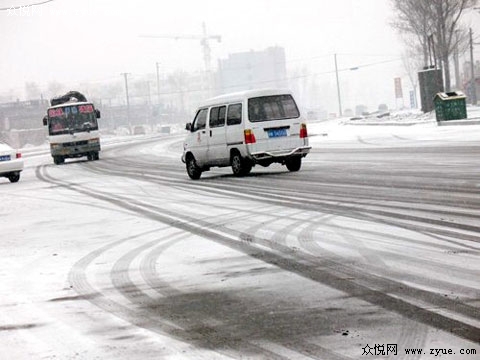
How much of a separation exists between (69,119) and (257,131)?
72.3ft

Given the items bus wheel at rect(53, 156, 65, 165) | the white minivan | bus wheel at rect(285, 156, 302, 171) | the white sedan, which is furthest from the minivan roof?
bus wheel at rect(53, 156, 65, 165)

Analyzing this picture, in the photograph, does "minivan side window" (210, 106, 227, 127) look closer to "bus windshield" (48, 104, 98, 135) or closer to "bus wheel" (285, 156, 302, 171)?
"bus wheel" (285, 156, 302, 171)

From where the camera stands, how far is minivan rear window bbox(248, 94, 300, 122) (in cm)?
2058

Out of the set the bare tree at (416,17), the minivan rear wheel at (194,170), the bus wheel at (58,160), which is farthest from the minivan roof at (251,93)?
the bare tree at (416,17)

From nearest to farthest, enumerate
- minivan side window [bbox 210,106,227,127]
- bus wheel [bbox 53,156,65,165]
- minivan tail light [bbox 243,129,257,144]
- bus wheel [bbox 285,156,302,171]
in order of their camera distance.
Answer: minivan tail light [bbox 243,129,257,144] → minivan side window [bbox 210,106,227,127] → bus wheel [bbox 285,156,302,171] → bus wheel [bbox 53,156,65,165]

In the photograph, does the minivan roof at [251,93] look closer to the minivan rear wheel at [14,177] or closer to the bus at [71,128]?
the minivan rear wheel at [14,177]

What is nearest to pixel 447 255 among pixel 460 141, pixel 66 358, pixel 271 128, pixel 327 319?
pixel 327 319

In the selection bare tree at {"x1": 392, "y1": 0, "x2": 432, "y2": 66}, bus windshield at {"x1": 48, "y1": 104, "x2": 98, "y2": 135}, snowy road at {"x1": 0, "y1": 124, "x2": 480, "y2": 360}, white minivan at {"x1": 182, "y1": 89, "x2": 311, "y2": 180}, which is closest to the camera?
snowy road at {"x1": 0, "y1": 124, "x2": 480, "y2": 360}

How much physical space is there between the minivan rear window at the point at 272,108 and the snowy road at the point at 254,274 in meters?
4.15

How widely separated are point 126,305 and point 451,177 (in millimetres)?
10512

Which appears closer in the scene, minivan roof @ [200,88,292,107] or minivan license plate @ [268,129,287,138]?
minivan license plate @ [268,129,287,138]

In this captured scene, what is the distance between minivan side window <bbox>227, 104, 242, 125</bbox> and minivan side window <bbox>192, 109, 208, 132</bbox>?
4.26ft

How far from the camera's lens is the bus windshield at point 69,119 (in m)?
40.5

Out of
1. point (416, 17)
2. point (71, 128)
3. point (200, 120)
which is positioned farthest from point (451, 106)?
point (416, 17)
